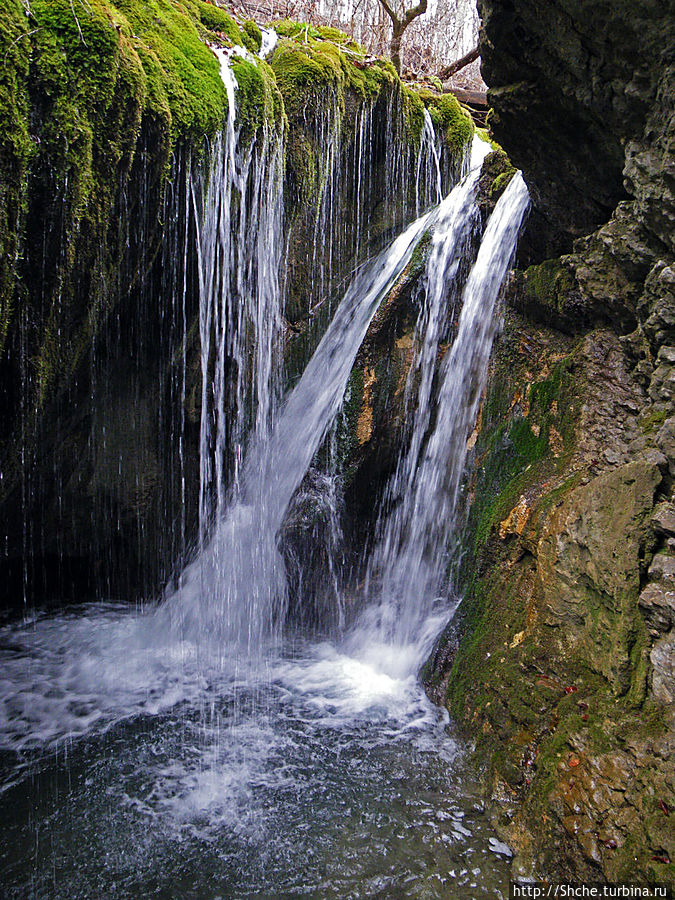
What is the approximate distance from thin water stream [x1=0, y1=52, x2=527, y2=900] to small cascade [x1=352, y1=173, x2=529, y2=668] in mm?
22

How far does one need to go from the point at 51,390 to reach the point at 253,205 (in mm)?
2911

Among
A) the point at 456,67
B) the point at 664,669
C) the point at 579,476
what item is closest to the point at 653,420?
the point at 579,476

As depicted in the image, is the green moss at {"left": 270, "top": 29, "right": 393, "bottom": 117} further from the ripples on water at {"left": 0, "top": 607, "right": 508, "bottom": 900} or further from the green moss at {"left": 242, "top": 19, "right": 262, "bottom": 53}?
the ripples on water at {"left": 0, "top": 607, "right": 508, "bottom": 900}

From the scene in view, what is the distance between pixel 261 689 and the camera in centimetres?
455

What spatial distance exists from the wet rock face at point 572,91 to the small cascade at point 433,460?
702 mm

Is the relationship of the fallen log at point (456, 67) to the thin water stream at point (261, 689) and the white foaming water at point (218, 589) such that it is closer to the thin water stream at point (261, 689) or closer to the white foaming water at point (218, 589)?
the thin water stream at point (261, 689)

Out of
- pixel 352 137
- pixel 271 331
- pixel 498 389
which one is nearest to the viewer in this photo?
pixel 498 389

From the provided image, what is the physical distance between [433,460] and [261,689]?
256cm

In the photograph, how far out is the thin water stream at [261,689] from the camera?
281 cm

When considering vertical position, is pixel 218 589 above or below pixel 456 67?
below

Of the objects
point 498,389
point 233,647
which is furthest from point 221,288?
point 233,647

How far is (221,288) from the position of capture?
5.62 m

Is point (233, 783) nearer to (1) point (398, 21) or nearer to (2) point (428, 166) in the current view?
(2) point (428, 166)

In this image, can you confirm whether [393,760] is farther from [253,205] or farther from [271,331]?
[253,205]
